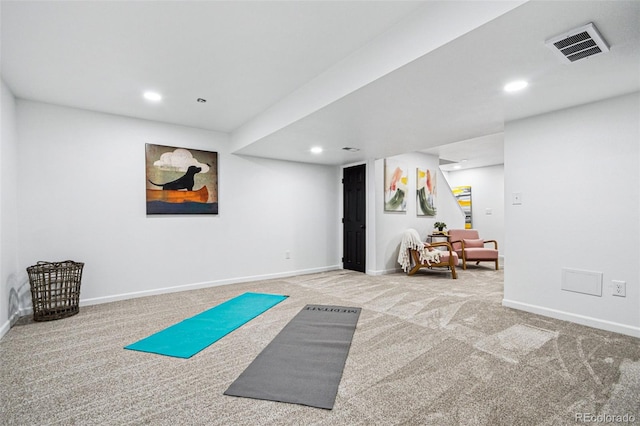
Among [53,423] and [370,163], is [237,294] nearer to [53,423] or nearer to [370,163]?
[53,423]

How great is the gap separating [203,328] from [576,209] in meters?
3.82

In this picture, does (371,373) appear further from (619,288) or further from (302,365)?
(619,288)

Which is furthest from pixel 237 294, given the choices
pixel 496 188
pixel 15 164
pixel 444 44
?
pixel 496 188

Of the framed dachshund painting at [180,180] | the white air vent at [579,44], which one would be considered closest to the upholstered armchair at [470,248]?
the white air vent at [579,44]

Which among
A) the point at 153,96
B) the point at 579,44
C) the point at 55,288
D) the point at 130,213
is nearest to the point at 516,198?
the point at 579,44

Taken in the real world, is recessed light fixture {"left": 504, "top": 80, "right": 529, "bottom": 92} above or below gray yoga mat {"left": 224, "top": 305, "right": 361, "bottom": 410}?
above

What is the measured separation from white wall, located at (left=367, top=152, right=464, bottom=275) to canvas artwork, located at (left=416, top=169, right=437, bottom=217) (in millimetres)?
102

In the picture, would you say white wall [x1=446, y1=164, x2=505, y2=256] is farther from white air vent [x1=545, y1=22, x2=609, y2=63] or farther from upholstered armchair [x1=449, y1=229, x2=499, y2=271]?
white air vent [x1=545, y1=22, x2=609, y2=63]

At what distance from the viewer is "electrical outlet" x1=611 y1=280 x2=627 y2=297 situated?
2.68m

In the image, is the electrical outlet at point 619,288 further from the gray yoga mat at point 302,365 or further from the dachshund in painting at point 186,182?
the dachshund in painting at point 186,182

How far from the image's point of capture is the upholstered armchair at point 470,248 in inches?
238

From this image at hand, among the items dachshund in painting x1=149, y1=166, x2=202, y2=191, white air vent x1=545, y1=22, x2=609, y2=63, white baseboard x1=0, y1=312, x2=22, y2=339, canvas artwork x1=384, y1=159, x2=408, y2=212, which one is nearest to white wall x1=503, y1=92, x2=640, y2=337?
white air vent x1=545, y1=22, x2=609, y2=63

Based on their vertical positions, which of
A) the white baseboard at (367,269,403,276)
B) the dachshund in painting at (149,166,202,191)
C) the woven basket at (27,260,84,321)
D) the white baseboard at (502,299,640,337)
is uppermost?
the dachshund in painting at (149,166,202,191)

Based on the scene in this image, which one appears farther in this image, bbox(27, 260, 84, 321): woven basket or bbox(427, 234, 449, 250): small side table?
bbox(427, 234, 449, 250): small side table
